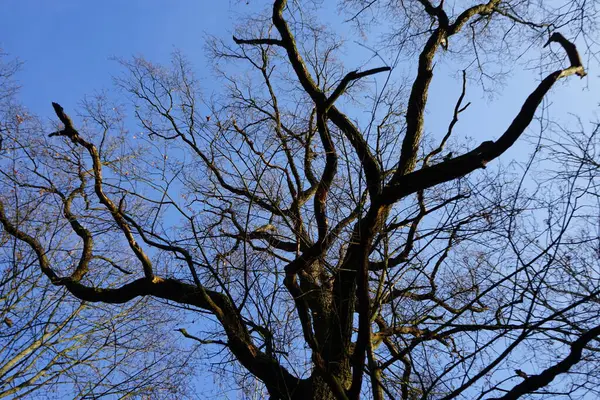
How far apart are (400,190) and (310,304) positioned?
6.06 ft

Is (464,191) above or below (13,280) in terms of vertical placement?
below

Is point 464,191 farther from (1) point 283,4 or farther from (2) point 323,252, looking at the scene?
(1) point 283,4

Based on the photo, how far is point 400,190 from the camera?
3465 mm

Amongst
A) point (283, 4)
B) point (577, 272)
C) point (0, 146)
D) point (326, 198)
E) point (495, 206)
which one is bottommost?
point (577, 272)

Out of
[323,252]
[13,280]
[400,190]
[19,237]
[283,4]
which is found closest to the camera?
[400,190]

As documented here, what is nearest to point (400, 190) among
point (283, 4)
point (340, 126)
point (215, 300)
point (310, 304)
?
point (340, 126)

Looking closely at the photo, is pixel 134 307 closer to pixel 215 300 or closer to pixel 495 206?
pixel 215 300

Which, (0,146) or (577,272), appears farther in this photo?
(0,146)

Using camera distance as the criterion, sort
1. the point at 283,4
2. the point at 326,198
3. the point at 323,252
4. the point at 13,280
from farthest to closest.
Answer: the point at 283,4 < the point at 13,280 < the point at 326,198 < the point at 323,252

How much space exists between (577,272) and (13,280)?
5147mm

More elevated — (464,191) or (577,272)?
(464,191)

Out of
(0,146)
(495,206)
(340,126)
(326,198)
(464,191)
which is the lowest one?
(495,206)

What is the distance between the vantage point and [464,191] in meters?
3.64

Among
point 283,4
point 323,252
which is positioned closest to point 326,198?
point 323,252
